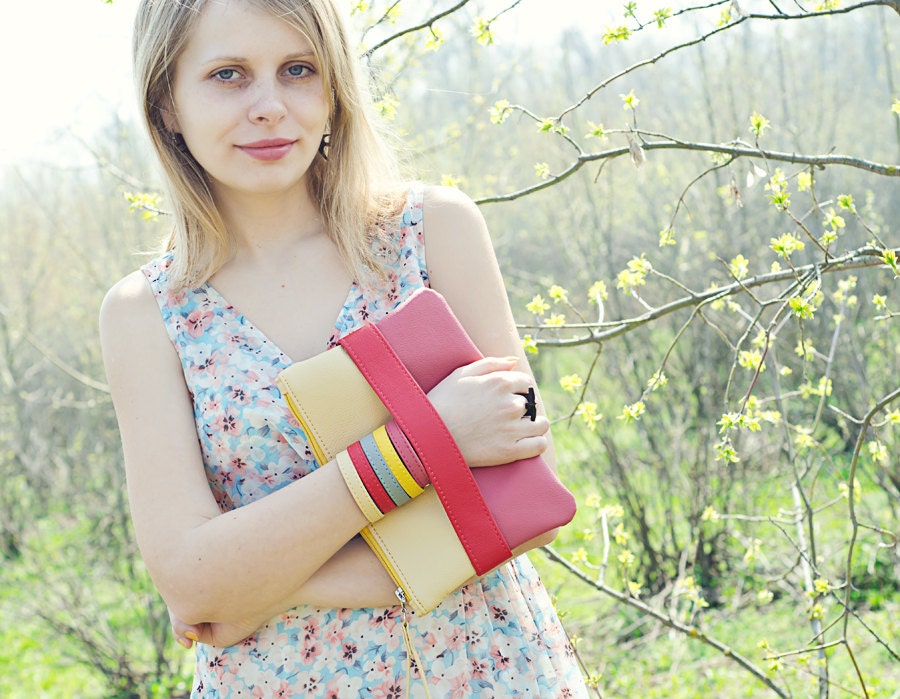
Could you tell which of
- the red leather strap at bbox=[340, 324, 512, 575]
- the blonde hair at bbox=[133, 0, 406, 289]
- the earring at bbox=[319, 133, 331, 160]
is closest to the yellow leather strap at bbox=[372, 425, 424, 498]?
the red leather strap at bbox=[340, 324, 512, 575]

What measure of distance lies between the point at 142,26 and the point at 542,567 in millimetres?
4411

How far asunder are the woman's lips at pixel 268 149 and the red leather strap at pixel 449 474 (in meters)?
0.46

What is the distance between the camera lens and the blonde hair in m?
1.66

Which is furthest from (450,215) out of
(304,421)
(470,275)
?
(304,421)

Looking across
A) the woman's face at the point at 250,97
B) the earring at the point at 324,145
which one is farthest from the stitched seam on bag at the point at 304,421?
the earring at the point at 324,145

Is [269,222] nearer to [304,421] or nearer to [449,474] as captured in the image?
[304,421]

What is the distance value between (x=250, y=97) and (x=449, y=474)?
0.74 meters

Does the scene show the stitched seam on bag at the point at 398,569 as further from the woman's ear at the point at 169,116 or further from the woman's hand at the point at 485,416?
the woman's ear at the point at 169,116

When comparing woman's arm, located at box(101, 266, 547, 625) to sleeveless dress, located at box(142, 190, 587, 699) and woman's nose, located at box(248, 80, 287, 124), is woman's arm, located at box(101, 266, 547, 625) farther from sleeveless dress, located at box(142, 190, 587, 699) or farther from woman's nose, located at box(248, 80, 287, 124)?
woman's nose, located at box(248, 80, 287, 124)

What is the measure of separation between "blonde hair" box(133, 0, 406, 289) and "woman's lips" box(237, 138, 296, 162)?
0.14m

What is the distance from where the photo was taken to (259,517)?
1498 mm

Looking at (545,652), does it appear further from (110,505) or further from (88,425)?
(88,425)

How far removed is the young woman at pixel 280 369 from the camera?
1508 mm

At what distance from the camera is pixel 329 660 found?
157 centimetres
